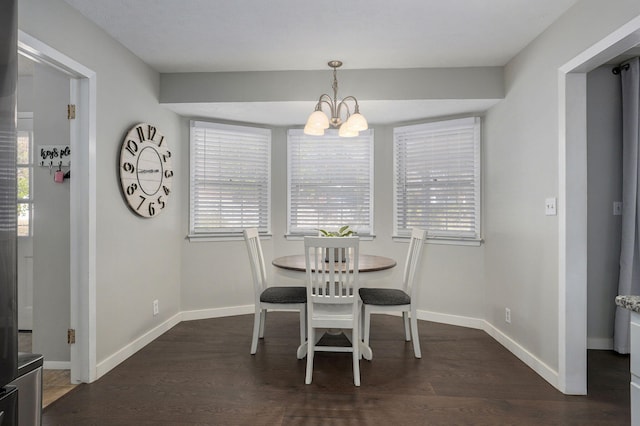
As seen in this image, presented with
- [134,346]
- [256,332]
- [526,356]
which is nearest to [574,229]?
[526,356]

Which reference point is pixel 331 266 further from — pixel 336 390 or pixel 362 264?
pixel 336 390

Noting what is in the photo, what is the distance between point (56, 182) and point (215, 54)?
1603 millimetres

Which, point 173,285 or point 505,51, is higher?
point 505,51

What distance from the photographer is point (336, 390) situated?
2496 millimetres

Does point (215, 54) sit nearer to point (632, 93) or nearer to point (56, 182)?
point (56, 182)

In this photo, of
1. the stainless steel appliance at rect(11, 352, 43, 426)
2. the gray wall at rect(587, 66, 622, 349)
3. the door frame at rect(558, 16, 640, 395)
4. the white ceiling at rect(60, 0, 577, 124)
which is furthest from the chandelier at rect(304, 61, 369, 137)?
the stainless steel appliance at rect(11, 352, 43, 426)

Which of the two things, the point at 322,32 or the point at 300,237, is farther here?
the point at 300,237

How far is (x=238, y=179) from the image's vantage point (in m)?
4.32

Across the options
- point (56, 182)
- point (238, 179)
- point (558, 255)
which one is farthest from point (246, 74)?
point (558, 255)

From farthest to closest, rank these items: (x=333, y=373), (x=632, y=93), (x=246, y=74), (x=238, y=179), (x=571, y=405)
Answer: (x=238, y=179)
(x=246, y=74)
(x=632, y=93)
(x=333, y=373)
(x=571, y=405)

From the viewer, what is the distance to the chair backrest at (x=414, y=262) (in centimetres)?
309

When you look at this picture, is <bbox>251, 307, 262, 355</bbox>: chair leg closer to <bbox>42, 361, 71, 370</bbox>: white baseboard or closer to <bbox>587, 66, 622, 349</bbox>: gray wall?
<bbox>42, 361, 71, 370</bbox>: white baseboard

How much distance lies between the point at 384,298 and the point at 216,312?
207 cm

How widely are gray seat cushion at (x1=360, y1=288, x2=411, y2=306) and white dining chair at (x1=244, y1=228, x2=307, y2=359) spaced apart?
0.51 meters
